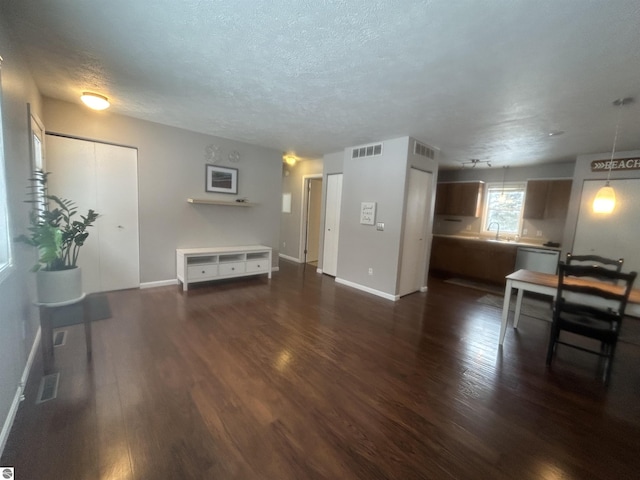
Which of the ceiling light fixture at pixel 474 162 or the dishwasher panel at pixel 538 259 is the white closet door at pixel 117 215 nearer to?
the ceiling light fixture at pixel 474 162

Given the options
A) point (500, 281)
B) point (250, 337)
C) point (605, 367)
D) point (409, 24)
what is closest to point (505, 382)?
point (605, 367)

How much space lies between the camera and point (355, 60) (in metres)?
2.03

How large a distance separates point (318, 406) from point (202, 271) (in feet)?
10.1

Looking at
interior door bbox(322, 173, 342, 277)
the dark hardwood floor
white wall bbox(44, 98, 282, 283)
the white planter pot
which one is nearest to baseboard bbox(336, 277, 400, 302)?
interior door bbox(322, 173, 342, 277)

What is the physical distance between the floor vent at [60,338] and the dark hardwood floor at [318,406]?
75 millimetres

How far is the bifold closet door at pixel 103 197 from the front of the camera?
3391mm

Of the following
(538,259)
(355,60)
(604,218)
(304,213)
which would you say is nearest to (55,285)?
(355,60)

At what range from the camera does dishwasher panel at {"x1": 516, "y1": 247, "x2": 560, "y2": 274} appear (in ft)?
15.6

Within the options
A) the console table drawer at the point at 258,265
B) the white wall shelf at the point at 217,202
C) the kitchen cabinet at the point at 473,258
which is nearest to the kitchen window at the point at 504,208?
the kitchen cabinet at the point at 473,258

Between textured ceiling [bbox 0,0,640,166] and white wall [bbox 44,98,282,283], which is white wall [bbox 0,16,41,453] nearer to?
textured ceiling [bbox 0,0,640,166]

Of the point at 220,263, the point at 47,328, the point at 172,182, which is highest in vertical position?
the point at 172,182

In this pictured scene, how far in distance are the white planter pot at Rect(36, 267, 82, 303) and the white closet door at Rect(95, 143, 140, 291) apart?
2.04 metres

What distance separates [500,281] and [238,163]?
5.71 m

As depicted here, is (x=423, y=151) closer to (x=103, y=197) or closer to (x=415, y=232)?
(x=415, y=232)
